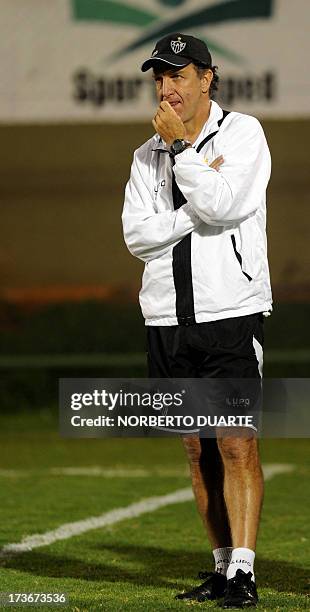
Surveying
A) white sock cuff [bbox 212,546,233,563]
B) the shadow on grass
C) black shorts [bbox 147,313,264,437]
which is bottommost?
the shadow on grass

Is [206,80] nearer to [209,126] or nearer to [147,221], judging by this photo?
[209,126]

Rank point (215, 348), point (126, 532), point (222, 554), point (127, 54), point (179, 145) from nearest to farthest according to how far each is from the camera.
A: point (179, 145)
point (215, 348)
point (222, 554)
point (126, 532)
point (127, 54)

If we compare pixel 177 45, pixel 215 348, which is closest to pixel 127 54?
pixel 177 45

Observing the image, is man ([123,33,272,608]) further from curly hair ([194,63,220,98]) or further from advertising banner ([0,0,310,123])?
advertising banner ([0,0,310,123])

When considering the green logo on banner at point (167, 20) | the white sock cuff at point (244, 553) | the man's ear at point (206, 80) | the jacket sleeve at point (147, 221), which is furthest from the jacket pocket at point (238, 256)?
the green logo on banner at point (167, 20)

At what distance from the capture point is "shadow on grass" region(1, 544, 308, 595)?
5.37 m

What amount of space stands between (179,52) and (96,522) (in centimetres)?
302

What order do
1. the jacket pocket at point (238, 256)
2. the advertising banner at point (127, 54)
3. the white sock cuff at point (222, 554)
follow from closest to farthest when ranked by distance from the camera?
1. the jacket pocket at point (238, 256)
2. the white sock cuff at point (222, 554)
3. the advertising banner at point (127, 54)

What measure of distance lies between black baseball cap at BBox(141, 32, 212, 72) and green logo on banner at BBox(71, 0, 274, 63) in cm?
697

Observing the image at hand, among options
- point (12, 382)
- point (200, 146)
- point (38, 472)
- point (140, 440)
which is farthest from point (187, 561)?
point (12, 382)

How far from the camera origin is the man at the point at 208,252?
4633 millimetres

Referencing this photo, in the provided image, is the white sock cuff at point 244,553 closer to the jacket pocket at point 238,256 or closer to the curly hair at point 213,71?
the jacket pocket at point 238,256

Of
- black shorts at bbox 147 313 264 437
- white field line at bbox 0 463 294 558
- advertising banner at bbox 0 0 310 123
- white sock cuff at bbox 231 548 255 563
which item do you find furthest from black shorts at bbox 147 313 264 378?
advertising banner at bbox 0 0 310 123

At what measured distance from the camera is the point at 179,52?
4.76 meters
